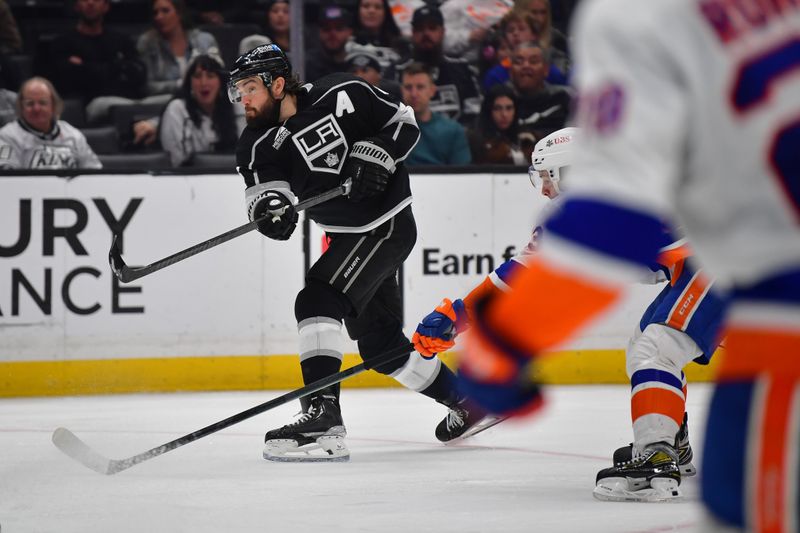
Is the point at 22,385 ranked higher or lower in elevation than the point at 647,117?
lower

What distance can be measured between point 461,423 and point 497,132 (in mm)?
2813

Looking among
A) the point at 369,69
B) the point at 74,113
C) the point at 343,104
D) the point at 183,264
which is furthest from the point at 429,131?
the point at 343,104

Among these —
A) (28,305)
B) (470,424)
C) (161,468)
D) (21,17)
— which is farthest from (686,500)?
(21,17)

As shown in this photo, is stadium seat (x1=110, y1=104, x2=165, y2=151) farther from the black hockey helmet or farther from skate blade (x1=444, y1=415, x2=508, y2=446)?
skate blade (x1=444, y1=415, x2=508, y2=446)

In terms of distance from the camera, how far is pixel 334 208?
4188mm

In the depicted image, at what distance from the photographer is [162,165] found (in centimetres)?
Answer: 620

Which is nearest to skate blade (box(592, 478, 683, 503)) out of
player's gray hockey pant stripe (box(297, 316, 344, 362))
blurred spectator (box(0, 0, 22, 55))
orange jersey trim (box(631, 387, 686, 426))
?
orange jersey trim (box(631, 387, 686, 426))

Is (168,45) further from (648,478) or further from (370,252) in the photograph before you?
(648,478)

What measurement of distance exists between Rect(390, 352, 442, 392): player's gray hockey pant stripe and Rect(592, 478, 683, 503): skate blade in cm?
122

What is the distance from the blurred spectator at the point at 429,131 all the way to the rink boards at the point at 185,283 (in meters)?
0.36

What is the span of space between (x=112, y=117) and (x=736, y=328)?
6.19m

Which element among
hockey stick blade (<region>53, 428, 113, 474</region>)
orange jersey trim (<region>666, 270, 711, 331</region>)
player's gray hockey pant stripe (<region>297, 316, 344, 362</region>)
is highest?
orange jersey trim (<region>666, 270, 711, 331</region>)

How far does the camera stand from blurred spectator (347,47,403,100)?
687cm

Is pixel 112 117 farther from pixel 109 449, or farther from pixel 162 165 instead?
pixel 109 449
